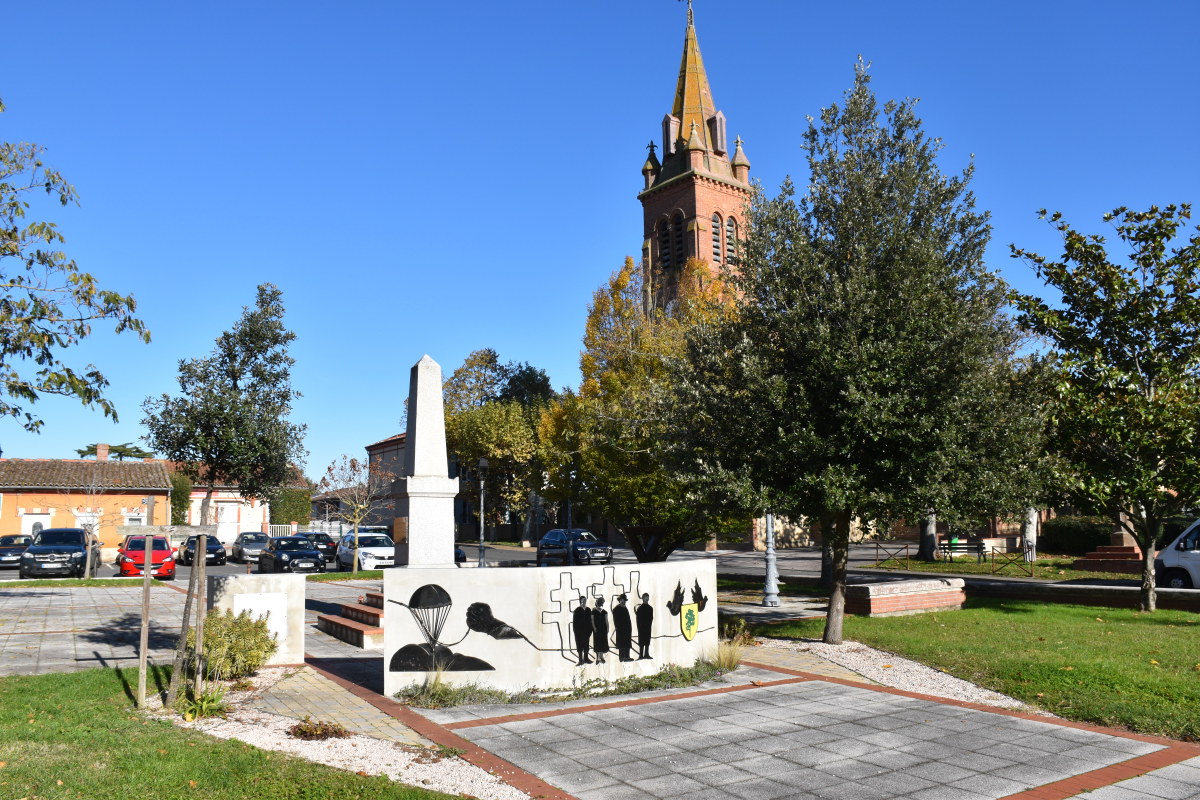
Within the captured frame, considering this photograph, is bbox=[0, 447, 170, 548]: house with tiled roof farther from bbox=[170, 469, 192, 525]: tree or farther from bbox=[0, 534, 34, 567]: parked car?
bbox=[0, 534, 34, 567]: parked car

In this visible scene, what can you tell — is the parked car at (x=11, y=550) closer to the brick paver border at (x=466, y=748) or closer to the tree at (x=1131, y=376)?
the brick paver border at (x=466, y=748)

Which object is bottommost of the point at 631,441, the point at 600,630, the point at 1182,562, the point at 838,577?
the point at 1182,562

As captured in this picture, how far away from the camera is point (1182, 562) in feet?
64.5

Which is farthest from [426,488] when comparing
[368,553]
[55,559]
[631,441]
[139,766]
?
[55,559]

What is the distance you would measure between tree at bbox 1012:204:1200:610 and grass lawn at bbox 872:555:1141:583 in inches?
302

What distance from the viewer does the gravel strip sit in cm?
943

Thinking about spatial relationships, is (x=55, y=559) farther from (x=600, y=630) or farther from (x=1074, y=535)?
(x=1074, y=535)

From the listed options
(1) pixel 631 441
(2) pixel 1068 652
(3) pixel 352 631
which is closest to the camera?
(2) pixel 1068 652

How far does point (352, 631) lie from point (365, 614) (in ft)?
2.73

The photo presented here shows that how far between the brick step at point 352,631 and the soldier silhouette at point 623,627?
5.00m

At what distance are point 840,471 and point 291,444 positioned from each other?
13552 mm

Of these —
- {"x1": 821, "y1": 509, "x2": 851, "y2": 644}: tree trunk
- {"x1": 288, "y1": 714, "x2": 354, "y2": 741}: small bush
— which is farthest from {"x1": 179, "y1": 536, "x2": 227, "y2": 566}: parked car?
{"x1": 288, "y1": 714, "x2": 354, "y2": 741}: small bush

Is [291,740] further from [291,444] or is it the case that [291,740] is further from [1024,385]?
[291,444]

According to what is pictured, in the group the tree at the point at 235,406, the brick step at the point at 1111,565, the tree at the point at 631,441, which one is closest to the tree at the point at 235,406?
the tree at the point at 235,406
